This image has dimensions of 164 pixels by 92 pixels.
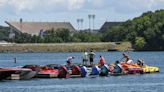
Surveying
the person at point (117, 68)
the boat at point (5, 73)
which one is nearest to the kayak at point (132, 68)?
the person at point (117, 68)

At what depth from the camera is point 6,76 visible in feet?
231

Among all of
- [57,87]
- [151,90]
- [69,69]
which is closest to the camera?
[151,90]

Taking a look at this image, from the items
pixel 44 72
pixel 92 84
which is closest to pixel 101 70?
pixel 44 72

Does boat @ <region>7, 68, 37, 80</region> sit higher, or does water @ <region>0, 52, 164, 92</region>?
boat @ <region>7, 68, 37, 80</region>

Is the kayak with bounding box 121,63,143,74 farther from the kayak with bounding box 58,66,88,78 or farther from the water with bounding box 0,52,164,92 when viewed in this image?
the kayak with bounding box 58,66,88,78

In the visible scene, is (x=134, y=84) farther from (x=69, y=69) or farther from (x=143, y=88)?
→ (x=69, y=69)

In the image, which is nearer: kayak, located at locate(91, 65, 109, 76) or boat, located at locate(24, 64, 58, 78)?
boat, located at locate(24, 64, 58, 78)

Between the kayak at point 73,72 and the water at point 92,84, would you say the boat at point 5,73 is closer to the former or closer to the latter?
the water at point 92,84

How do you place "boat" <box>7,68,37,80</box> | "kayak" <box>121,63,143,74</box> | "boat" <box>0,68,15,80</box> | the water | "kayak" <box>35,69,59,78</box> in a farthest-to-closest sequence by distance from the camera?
"kayak" <box>121,63,143,74</box>
"kayak" <box>35,69,59,78</box>
"boat" <box>7,68,37,80</box>
"boat" <box>0,68,15,80</box>
the water

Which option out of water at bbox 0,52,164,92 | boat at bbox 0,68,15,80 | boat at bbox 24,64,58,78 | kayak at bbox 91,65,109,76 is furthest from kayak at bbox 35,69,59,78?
kayak at bbox 91,65,109,76

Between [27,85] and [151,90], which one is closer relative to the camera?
[151,90]

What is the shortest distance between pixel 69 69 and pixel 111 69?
5.05 metres

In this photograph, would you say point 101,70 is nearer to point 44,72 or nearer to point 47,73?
point 47,73

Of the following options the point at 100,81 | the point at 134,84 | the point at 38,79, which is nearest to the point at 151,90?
the point at 134,84
